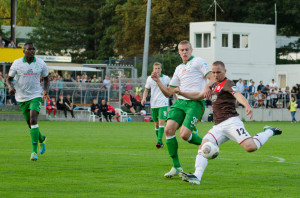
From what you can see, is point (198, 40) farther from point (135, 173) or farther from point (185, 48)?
point (135, 173)

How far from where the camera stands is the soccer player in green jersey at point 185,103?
10953 mm

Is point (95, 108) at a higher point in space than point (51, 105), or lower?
lower

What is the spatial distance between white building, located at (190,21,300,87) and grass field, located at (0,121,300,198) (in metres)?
39.2

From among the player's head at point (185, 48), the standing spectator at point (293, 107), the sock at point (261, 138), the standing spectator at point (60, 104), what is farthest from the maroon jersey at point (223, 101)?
the standing spectator at point (293, 107)

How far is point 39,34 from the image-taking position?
79.0 metres

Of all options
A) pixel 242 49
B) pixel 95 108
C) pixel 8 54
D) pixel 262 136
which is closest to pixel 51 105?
pixel 95 108

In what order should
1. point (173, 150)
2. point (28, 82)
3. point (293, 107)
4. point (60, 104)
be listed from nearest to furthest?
point (173, 150) < point (28, 82) < point (60, 104) < point (293, 107)

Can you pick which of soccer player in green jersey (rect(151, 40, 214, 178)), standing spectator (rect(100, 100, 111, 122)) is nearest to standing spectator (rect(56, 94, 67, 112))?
standing spectator (rect(100, 100, 111, 122))

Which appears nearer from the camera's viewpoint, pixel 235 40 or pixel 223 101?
pixel 223 101

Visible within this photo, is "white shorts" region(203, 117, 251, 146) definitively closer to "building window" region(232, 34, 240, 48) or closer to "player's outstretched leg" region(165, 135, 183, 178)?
"player's outstretched leg" region(165, 135, 183, 178)

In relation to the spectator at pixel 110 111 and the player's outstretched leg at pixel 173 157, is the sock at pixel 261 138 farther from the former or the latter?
the spectator at pixel 110 111

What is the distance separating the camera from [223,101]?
1013 cm

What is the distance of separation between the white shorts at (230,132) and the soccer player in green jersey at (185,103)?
0.69 meters

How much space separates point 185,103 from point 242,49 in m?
47.1
